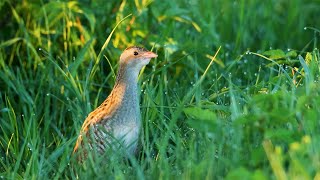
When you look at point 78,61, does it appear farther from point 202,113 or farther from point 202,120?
point 202,120

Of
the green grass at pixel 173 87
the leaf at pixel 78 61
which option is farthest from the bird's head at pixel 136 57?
the leaf at pixel 78 61

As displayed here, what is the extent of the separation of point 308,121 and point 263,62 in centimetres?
256

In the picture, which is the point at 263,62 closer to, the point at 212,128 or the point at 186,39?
the point at 186,39

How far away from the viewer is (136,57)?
6191 mm

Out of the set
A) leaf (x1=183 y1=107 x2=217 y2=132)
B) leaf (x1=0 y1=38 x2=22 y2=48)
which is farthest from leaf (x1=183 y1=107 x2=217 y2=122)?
leaf (x1=0 y1=38 x2=22 y2=48)

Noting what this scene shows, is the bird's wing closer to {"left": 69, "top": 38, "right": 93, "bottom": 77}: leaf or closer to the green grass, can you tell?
the green grass

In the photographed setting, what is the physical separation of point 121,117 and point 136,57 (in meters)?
0.41

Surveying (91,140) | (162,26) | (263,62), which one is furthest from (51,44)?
(91,140)

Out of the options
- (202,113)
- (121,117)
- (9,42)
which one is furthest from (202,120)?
(9,42)

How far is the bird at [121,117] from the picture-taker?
5.80 meters

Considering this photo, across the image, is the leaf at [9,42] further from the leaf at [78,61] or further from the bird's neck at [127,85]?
the bird's neck at [127,85]

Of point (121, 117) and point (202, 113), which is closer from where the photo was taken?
point (202, 113)

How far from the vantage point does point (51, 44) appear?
7.73 meters

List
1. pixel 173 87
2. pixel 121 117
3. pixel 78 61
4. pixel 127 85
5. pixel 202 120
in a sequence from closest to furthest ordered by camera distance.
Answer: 1. pixel 202 120
2. pixel 121 117
3. pixel 127 85
4. pixel 78 61
5. pixel 173 87
